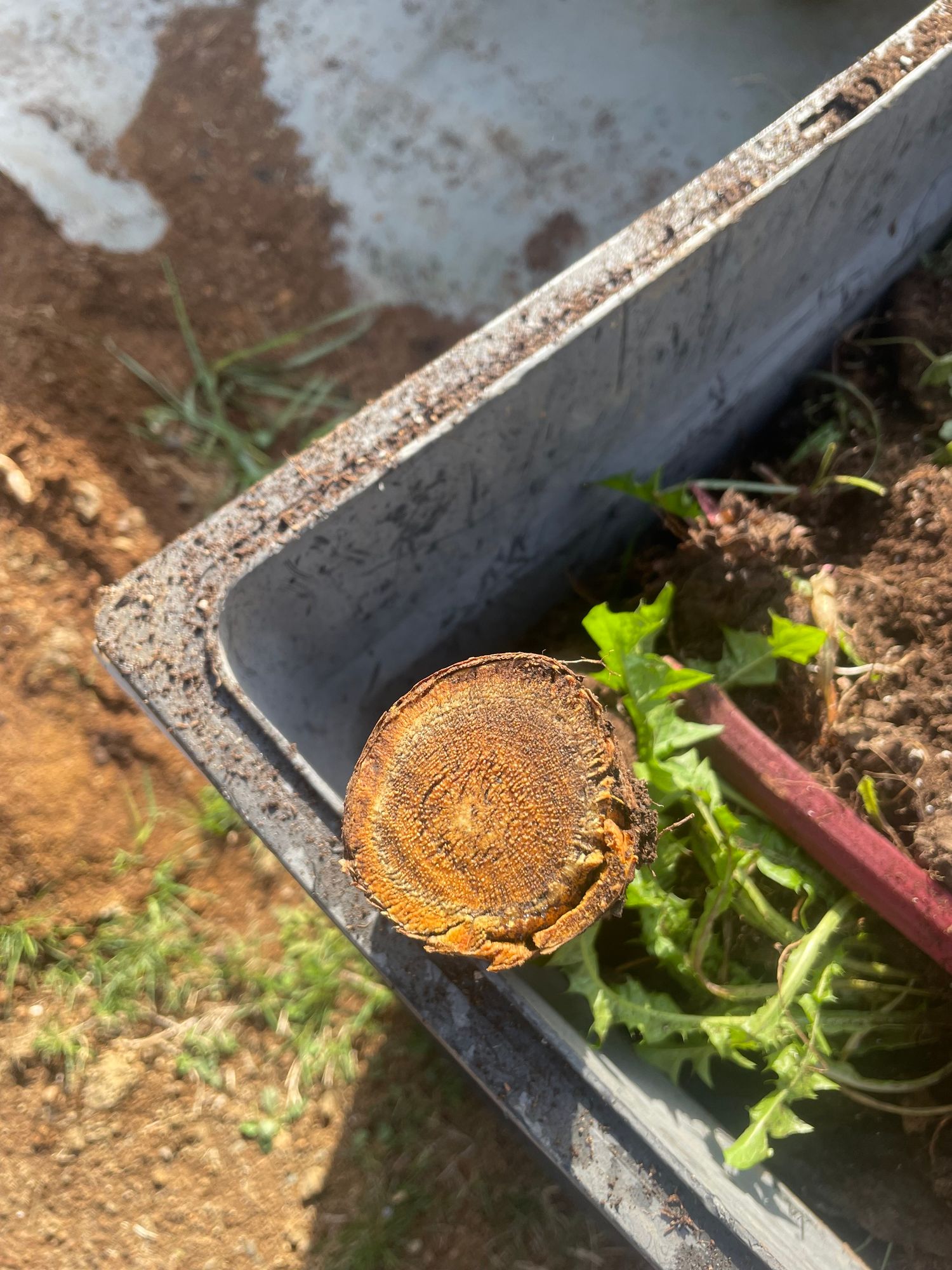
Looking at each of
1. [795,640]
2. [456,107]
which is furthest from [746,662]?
[456,107]

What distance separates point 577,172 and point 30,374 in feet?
5.67

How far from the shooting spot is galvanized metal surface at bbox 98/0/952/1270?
1004 millimetres

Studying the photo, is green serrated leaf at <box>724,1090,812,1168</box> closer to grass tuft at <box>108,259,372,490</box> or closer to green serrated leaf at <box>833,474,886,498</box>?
green serrated leaf at <box>833,474,886,498</box>

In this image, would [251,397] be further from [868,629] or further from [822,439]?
[868,629]

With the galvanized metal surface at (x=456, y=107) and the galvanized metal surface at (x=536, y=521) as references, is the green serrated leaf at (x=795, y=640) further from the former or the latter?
the galvanized metal surface at (x=456, y=107)

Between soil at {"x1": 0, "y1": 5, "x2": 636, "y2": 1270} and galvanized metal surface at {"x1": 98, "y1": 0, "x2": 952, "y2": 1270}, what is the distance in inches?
38.3

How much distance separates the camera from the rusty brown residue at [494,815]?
0.86 meters

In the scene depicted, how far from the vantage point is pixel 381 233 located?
251cm

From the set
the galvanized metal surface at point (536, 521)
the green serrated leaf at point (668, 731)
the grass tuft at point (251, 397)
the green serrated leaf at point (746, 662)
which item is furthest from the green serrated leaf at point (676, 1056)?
the grass tuft at point (251, 397)

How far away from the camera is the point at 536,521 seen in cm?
155

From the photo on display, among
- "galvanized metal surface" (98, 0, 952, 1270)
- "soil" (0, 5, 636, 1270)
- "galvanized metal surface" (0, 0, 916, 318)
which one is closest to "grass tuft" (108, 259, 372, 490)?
"soil" (0, 5, 636, 1270)

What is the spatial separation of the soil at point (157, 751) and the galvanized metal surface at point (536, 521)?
→ 0.97 m

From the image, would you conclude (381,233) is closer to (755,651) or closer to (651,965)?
(755,651)

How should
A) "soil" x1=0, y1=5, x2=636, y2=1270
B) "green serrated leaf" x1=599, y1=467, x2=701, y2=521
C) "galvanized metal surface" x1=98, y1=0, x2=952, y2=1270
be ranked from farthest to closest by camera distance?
"soil" x1=0, y1=5, x2=636, y2=1270, "green serrated leaf" x1=599, y1=467, x2=701, y2=521, "galvanized metal surface" x1=98, y1=0, x2=952, y2=1270
